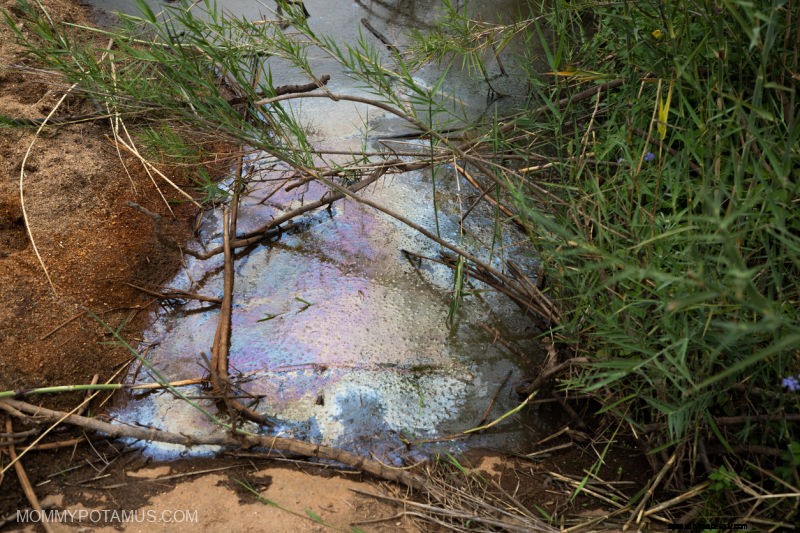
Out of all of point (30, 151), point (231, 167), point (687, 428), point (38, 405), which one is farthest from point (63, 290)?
point (687, 428)

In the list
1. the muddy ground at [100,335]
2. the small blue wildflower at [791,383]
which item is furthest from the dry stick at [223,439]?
the small blue wildflower at [791,383]

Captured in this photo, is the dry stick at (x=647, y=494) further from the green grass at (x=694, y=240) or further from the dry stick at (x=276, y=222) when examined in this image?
the dry stick at (x=276, y=222)

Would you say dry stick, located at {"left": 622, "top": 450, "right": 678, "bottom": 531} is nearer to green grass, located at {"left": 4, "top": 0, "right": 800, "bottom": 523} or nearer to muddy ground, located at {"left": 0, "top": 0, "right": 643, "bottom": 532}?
green grass, located at {"left": 4, "top": 0, "right": 800, "bottom": 523}

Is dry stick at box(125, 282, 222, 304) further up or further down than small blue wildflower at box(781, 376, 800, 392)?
further up

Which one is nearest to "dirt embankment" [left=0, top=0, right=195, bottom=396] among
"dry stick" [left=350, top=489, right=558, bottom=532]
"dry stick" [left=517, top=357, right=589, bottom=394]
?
"dry stick" [left=350, top=489, right=558, bottom=532]

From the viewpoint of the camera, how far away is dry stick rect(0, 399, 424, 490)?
2.08 meters

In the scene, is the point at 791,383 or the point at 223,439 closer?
the point at 791,383

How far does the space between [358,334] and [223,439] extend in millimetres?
698

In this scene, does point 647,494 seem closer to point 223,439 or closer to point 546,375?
point 546,375

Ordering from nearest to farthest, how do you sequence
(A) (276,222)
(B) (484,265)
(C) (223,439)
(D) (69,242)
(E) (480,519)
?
(E) (480,519) < (C) (223,439) < (B) (484,265) < (D) (69,242) < (A) (276,222)

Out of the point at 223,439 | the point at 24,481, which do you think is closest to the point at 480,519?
the point at 223,439

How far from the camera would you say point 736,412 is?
194 centimetres

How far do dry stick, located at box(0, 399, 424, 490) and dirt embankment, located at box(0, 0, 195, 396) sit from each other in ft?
0.57

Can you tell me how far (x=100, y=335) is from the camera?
8.13 ft
